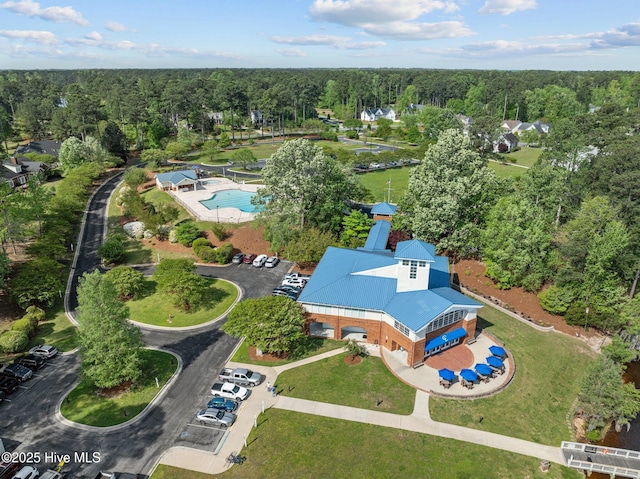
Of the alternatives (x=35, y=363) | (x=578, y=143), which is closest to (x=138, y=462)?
(x=35, y=363)

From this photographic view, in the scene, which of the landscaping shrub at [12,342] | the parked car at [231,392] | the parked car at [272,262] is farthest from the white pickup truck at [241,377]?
the parked car at [272,262]

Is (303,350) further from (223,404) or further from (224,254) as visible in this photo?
(224,254)

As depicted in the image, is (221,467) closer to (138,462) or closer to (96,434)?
(138,462)

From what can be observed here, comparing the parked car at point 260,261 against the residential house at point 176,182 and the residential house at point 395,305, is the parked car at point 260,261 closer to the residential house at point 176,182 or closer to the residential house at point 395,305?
the residential house at point 395,305

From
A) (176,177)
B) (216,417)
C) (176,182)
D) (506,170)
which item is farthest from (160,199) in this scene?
(506,170)

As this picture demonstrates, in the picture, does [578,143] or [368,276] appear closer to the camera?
[368,276]

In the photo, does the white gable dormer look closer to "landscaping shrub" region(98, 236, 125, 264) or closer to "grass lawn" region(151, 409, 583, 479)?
"grass lawn" region(151, 409, 583, 479)

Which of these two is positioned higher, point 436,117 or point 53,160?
point 436,117
